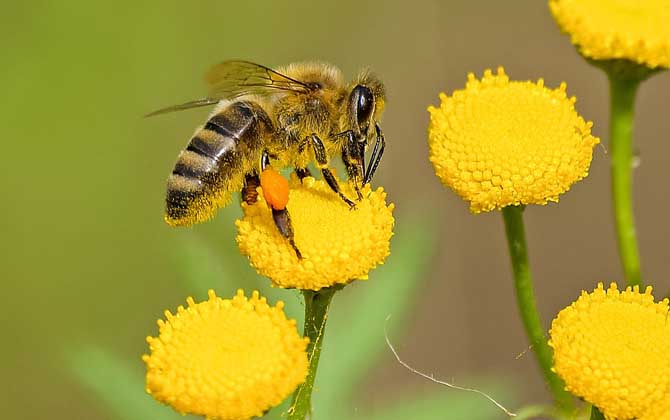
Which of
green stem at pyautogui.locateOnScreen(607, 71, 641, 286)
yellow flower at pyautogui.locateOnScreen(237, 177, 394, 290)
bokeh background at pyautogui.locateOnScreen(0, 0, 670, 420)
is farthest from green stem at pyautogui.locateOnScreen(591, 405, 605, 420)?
bokeh background at pyautogui.locateOnScreen(0, 0, 670, 420)

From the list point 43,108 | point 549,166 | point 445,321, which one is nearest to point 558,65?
point 445,321

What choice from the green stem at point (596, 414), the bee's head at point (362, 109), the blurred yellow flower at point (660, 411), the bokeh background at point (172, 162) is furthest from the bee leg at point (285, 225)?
the bokeh background at point (172, 162)

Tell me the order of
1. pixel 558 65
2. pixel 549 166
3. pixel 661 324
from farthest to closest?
pixel 558 65 < pixel 549 166 < pixel 661 324

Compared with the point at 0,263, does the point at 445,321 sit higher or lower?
lower

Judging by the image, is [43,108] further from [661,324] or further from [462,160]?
[661,324]

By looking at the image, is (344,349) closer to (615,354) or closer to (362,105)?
(362,105)

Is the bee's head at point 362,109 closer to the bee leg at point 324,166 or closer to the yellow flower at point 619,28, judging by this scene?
the bee leg at point 324,166
